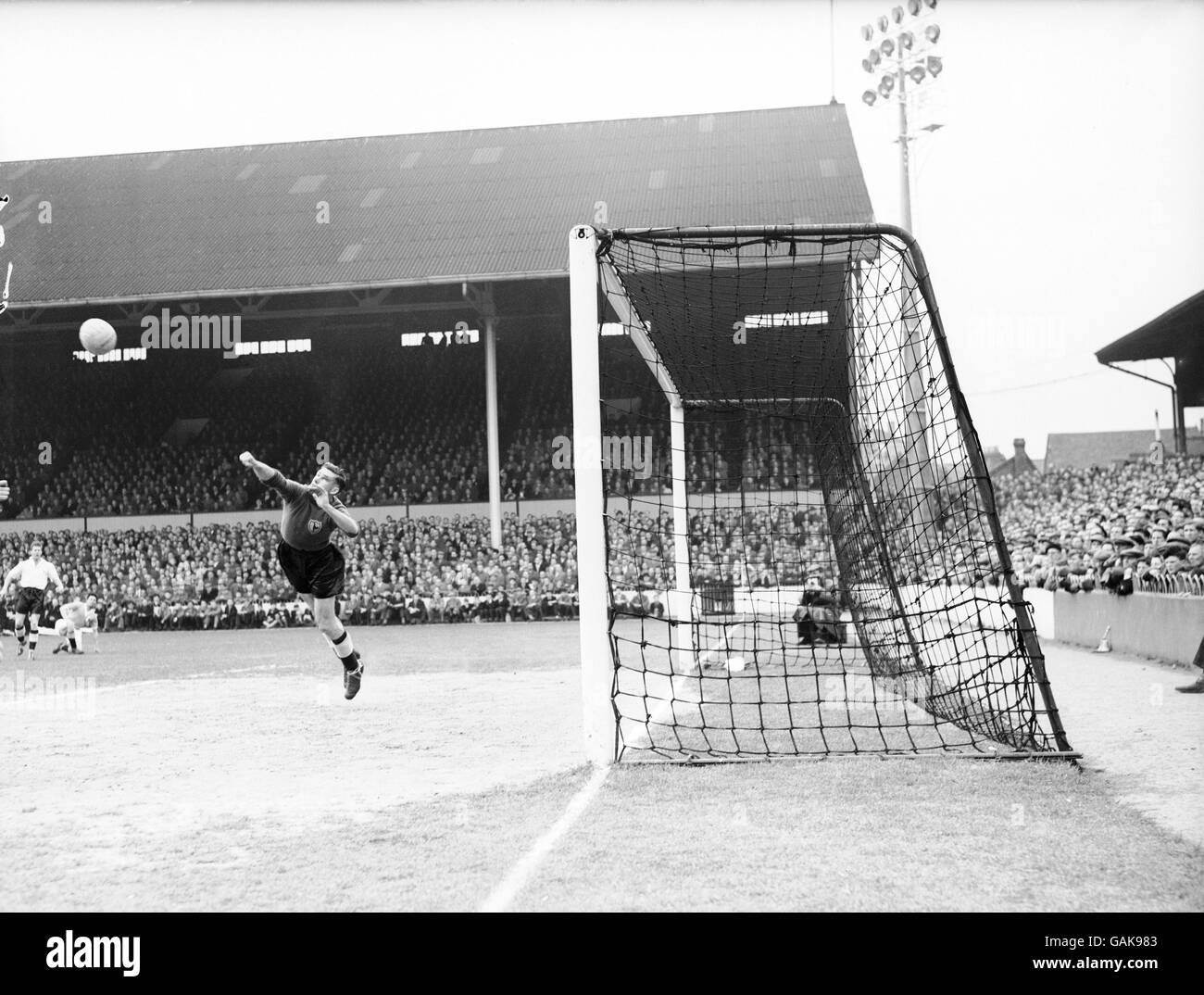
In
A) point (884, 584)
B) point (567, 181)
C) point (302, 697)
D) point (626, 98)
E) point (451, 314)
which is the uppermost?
→ point (567, 181)

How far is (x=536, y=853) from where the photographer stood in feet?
14.1

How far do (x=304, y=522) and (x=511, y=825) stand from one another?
14.1 ft

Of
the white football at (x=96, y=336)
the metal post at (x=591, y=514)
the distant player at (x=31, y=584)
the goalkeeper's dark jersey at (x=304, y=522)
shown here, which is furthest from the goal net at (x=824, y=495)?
the distant player at (x=31, y=584)

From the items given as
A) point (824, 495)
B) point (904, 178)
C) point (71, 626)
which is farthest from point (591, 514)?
point (904, 178)

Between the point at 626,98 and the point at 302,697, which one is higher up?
the point at 626,98

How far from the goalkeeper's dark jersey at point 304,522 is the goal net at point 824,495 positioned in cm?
245

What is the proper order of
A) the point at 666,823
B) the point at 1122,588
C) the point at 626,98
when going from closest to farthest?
1. the point at 666,823
2. the point at 626,98
3. the point at 1122,588

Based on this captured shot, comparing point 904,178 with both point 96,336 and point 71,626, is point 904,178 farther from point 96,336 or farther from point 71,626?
point 71,626

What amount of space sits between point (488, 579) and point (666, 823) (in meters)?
20.4

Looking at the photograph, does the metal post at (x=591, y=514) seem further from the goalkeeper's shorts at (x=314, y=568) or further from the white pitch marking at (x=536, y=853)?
the goalkeeper's shorts at (x=314, y=568)

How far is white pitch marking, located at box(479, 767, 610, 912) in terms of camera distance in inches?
145

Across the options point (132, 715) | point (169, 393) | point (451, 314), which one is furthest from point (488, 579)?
point (132, 715)

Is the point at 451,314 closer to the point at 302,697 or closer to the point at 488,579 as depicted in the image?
the point at 488,579
